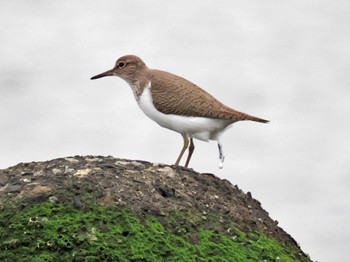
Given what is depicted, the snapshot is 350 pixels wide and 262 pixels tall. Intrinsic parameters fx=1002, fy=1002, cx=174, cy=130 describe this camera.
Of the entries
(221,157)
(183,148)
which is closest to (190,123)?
(183,148)

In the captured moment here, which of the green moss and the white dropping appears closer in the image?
the green moss

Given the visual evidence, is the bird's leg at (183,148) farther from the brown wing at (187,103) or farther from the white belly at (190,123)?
the brown wing at (187,103)

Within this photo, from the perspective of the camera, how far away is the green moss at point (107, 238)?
559 inches

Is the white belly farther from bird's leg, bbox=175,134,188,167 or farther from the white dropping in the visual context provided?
the white dropping

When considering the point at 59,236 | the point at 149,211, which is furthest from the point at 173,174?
the point at 59,236

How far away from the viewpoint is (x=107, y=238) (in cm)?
1440

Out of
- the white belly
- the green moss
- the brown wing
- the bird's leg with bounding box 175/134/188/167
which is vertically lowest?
the green moss

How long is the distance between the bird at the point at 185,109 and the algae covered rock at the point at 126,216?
902 mm

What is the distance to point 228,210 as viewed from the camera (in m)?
16.1

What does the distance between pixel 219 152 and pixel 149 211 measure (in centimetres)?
278

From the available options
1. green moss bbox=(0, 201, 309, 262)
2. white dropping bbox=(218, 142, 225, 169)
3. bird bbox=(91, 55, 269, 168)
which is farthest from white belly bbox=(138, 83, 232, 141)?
green moss bbox=(0, 201, 309, 262)

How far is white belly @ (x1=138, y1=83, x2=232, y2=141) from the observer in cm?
1739

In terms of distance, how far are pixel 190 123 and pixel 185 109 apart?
10.2 inches

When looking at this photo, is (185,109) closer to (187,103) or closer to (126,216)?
(187,103)
